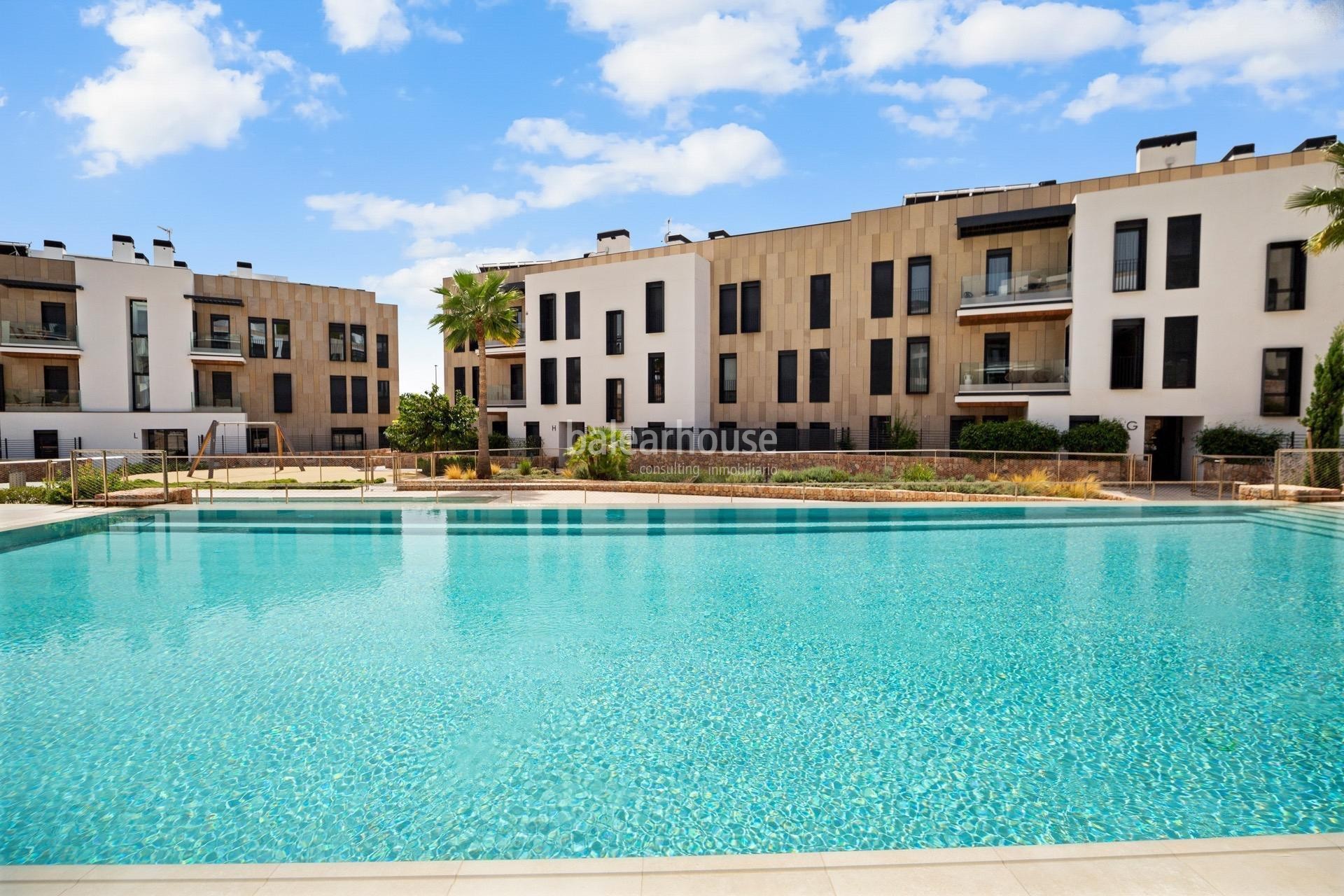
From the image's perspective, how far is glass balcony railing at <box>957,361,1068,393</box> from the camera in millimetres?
21656

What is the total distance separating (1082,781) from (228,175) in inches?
784

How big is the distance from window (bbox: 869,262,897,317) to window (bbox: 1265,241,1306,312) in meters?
10.9

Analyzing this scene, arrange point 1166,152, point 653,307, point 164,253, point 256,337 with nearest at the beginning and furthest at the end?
point 1166,152
point 653,307
point 164,253
point 256,337

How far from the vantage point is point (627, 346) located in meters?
28.0

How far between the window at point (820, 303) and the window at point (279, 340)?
28616 millimetres

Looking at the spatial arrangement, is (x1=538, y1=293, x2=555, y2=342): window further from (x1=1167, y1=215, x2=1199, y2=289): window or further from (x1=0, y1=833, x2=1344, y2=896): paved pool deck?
(x1=0, y1=833, x2=1344, y2=896): paved pool deck

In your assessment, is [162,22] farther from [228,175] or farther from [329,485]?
[329,485]

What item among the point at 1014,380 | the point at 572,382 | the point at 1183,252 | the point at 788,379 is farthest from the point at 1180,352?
the point at 572,382

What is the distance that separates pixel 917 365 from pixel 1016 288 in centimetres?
421

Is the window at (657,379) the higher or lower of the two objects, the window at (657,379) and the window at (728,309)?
the lower

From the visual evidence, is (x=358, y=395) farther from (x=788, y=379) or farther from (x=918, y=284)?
(x=918, y=284)

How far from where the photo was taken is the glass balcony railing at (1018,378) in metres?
21.7

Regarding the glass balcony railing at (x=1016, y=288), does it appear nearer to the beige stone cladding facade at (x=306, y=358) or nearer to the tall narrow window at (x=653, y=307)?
the tall narrow window at (x=653, y=307)

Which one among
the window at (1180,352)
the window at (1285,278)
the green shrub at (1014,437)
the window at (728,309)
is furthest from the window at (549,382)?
the window at (1285,278)
